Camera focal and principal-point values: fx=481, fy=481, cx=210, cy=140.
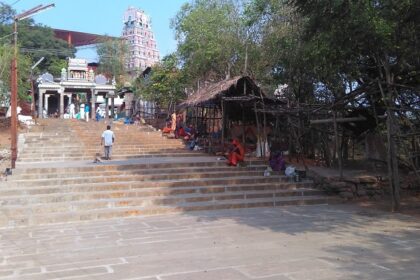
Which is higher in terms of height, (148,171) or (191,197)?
(148,171)

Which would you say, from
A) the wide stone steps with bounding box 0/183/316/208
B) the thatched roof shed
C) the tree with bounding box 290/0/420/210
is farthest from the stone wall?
the thatched roof shed

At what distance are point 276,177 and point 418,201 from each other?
3.72 m

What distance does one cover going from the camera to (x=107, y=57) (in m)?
51.2

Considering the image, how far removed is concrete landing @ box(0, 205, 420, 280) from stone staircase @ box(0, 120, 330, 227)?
31.8 inches

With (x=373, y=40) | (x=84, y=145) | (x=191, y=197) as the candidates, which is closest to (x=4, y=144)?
(x=84, y=145)

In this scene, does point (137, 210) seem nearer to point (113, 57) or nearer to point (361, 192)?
point (361, 192)

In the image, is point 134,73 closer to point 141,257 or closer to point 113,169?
point 113,169

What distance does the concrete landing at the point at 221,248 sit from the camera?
5.53m

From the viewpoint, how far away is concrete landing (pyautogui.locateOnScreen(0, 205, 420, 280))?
218 inches

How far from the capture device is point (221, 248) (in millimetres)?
6836

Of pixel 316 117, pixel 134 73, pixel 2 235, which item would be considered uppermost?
pixel 134 73

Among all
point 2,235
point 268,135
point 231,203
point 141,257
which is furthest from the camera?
point 268,135

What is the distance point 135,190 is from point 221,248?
5.30 meters

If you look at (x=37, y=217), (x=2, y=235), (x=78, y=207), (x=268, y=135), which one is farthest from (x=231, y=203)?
(x=268, y=135)
